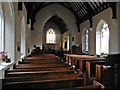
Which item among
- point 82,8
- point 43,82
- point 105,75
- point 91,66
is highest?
point 82,8

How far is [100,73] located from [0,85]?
168 inches

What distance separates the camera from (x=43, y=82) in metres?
2.50

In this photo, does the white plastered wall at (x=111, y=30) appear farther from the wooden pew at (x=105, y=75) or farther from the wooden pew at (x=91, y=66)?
the wooden pew at (x=105, y=75)

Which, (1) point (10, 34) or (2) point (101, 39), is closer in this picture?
(1) point (10, 34)

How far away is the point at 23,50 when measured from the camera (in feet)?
28.1

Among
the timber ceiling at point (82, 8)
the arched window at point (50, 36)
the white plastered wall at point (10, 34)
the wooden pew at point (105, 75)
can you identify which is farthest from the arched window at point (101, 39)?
the arched window at point (50, 36)

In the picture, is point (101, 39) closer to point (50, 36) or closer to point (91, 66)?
point (91, 66)

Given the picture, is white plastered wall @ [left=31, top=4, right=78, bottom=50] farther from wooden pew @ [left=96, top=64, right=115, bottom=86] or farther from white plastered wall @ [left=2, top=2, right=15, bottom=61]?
white plastered wall @ [left=2, top=2, right=15, bottom=61]

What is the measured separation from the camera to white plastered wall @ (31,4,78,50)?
14383mm

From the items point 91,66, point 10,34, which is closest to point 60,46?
point 91,66

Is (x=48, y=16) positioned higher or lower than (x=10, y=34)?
higher

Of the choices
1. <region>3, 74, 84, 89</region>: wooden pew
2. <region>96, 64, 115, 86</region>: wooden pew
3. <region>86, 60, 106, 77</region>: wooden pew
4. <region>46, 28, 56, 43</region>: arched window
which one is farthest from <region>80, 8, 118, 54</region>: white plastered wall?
<region>46, 28, 56, 43</region>: arched window

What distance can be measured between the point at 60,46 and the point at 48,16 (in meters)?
8.84

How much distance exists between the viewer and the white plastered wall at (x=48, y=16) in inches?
566
